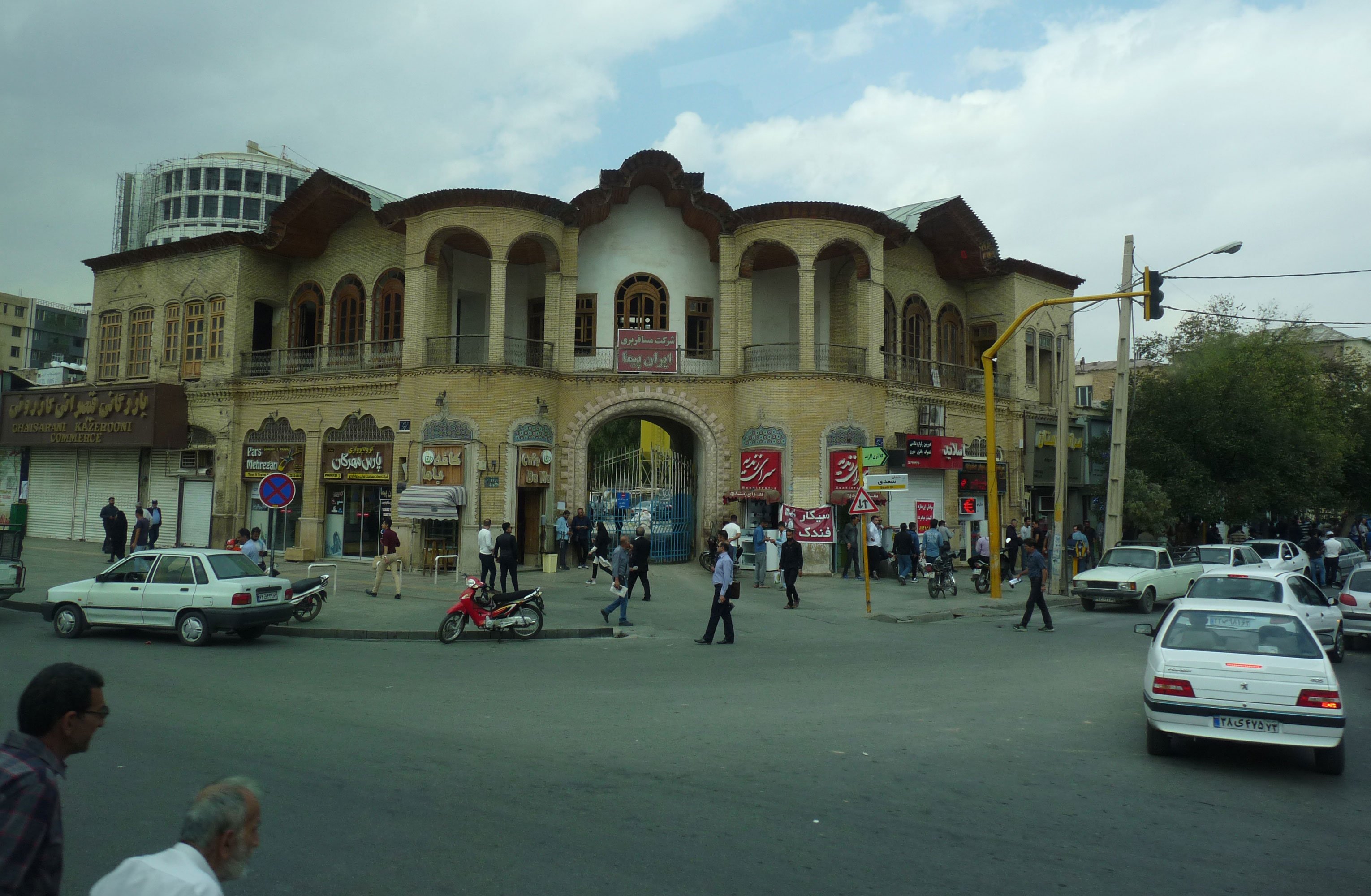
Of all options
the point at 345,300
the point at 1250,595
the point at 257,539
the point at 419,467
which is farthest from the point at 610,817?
the point at 345,300

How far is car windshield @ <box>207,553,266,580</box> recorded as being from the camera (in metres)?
13.6

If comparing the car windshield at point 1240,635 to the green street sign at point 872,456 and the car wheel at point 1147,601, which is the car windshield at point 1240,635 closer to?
the car wheel at point 1147,601

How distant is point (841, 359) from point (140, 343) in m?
23.3

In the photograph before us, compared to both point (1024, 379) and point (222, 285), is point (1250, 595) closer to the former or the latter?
point (1024, 379)

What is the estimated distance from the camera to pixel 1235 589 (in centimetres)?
1315

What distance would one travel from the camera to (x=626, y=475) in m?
26.6

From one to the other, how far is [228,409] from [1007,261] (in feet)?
84.4

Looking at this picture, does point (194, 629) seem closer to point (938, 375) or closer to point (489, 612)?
point (489, 612)

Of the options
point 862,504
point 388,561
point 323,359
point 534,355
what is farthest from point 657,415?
point 323,359

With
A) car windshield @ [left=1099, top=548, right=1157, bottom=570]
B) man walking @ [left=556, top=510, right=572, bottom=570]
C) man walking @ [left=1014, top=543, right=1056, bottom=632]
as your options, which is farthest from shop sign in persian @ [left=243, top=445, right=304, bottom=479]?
car windshield @ [left=1099, top=548, right=1157, bottom=570]

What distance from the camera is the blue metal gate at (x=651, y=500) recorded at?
26.2 metres

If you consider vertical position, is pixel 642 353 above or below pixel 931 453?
above

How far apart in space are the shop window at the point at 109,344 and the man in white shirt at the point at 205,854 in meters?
34.1

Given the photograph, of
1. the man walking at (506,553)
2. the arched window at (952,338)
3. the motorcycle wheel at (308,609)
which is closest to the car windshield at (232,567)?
the motorcycle wheel at (308,609)
